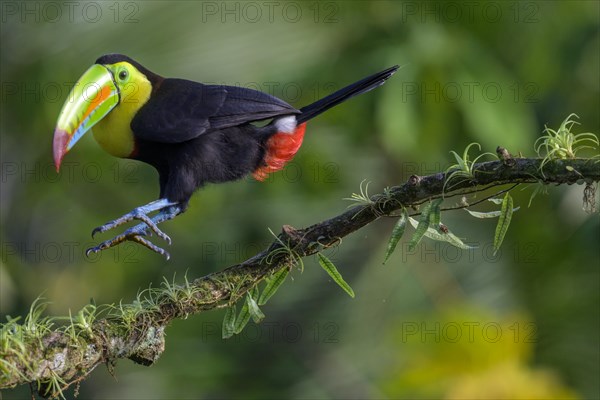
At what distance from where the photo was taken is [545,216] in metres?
7.31

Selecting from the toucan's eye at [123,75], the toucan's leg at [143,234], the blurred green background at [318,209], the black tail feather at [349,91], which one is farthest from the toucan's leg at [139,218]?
the blurred green background at [318,209]

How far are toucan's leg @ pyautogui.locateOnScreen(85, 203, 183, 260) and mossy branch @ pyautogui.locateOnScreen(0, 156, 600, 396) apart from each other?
0.31 meters

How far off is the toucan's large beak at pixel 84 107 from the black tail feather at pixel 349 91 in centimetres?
78

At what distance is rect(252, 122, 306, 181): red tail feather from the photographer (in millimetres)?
4297

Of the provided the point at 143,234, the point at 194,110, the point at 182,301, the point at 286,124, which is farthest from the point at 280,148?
the point at 182,301

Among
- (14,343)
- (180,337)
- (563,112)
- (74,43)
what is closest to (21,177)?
(74,43)

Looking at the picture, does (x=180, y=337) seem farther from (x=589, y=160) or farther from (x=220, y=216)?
(x=589, y=160)

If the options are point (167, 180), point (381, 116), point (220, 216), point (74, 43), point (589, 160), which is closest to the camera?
point (589, 160)

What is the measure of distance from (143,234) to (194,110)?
21.8 inches

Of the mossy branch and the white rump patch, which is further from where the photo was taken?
the white rump patch

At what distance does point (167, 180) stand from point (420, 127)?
7.49ft

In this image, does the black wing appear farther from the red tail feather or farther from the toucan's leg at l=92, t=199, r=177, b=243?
the toucan's leg at l=92, t=199, r=177, b=243

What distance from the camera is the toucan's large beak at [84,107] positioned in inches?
150

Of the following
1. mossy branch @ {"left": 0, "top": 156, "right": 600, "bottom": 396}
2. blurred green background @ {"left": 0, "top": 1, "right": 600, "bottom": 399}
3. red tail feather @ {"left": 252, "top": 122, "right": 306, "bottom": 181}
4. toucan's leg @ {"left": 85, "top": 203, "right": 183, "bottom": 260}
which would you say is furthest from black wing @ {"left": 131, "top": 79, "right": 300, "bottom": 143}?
blurred green background @ {"left": 0, "top": 1, "right": 600, "bottom": 399}
